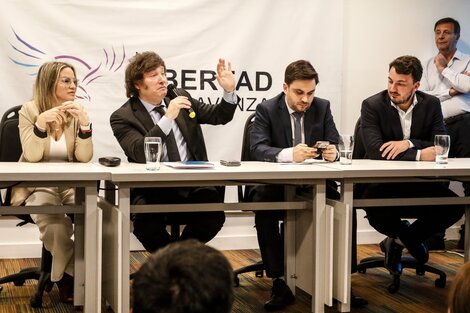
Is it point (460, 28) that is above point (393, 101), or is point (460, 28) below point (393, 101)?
above

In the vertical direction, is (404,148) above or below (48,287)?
above

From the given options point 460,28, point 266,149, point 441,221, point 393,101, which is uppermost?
point 460,28

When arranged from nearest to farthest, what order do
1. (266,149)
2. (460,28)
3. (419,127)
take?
(266,149), (419,127), (460,28)

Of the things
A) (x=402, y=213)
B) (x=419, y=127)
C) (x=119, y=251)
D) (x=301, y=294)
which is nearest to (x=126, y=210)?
(x=119, y=251)

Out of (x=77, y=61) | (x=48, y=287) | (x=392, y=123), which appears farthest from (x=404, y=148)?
(x=77, y=61)

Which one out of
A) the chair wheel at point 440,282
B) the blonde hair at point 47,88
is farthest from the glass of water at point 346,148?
the blonde hair at point 47,88

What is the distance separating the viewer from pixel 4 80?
4379 mm

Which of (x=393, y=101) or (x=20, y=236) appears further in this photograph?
(x=20, y=236)

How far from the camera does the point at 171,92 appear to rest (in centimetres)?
382

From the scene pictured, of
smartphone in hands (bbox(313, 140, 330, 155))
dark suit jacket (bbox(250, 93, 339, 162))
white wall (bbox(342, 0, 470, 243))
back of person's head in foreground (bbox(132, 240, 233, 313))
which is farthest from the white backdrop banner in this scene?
back of person's head in foreground (bbox(132, 240, 233, 313))

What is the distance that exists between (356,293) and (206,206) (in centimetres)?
116

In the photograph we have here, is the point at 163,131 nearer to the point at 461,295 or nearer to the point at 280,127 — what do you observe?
the point at 280,127

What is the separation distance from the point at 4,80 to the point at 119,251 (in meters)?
2.01

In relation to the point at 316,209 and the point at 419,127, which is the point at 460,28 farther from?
the point at 316,209
